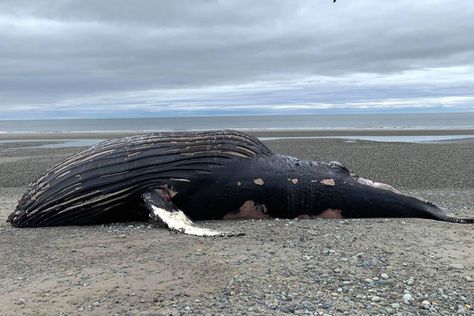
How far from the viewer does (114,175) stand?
8.03m

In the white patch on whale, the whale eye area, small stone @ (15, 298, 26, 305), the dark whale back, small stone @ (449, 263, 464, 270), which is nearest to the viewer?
small stone @ (15, 298, 26, 305)

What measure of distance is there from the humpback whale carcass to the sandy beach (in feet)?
1.22

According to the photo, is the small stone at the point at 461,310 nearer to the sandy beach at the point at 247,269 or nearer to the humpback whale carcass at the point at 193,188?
the sandy beach at the point at 247,269

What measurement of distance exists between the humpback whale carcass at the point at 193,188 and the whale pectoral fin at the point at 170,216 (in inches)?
1.5

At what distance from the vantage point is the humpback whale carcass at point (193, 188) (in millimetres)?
8023

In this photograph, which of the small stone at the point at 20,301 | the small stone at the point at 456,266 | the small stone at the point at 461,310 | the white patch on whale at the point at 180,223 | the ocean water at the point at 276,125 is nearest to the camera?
the small stone at the point at 461,310

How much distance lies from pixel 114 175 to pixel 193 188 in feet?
4.15

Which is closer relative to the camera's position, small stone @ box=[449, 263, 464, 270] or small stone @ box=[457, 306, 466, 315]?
small stone @ box=[457, 306, 466, 315]

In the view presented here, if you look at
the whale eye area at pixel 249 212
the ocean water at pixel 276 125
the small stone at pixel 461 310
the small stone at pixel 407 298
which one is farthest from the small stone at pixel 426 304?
the ocean water at pixel 276 125

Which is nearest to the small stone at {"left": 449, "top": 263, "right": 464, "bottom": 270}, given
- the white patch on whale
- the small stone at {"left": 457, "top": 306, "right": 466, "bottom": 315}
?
the small stone at {"left": 457, "top": 306, "right": 466, "bottom": 315}

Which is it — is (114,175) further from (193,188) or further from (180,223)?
(180,223)

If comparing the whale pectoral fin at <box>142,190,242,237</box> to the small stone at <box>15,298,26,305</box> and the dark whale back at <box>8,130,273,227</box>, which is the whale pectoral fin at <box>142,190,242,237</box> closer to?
the dark whale back at <box>8,130,273,227</box>

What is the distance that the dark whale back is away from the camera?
8.01 m

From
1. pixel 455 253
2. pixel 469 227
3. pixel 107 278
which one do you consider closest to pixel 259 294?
pixel 107 278
